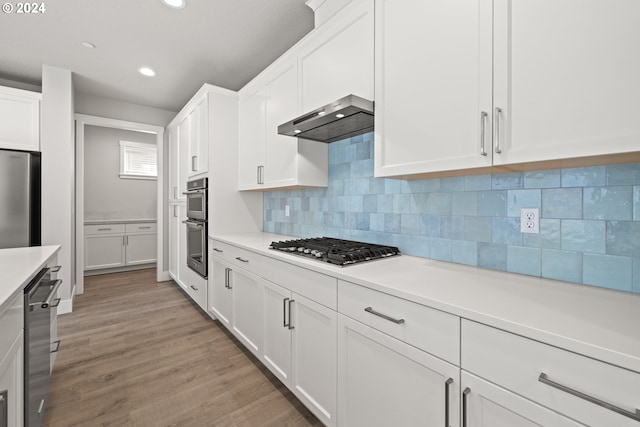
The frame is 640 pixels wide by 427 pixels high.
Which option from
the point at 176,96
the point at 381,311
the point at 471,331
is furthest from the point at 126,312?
the point at 471,331

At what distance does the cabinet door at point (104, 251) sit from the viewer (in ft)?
15.3

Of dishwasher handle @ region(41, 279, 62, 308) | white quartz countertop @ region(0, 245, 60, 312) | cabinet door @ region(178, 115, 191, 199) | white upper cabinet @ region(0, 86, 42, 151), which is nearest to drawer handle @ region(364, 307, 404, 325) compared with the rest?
white quartz countertop @ region(0, 245, 60, 312)

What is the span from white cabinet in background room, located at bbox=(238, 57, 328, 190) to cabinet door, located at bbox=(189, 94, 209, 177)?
1.37 feet

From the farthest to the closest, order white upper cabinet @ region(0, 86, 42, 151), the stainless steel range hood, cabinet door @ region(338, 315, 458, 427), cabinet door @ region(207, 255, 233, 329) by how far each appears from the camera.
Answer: white upper cabinet @ region(0, 86, 42, 151)
cabinet door @ region(207, 255, 233, 329)
the stainless steel range hood
cabinet door @ region(338, 315, 458, 427)

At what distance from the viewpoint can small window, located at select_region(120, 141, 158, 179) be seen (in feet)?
17.0

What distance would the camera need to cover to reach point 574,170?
116 cm

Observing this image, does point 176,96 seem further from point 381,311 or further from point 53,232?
point 381,311

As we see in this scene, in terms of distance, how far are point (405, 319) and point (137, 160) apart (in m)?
5.82

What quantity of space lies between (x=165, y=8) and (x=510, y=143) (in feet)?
8.19

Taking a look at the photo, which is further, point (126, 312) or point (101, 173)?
point (101, 173)

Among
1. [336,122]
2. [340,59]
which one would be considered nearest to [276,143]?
[336,122]

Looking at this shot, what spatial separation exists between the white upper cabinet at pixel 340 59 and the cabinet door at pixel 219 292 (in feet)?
5.24

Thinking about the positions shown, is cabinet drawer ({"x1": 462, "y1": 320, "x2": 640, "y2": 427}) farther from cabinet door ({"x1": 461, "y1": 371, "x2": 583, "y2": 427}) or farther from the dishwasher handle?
the dishwasher handle

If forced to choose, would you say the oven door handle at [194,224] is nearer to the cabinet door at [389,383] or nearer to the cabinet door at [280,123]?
the cabinet door at [280,123]
